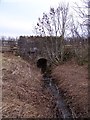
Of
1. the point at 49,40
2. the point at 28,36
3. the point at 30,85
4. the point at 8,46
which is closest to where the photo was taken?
the point at 30,85

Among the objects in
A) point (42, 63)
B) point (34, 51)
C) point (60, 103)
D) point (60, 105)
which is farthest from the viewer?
point (42, 63)

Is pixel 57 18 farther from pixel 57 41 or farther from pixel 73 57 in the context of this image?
pixel 73 57

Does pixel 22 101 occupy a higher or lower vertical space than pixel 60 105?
higher

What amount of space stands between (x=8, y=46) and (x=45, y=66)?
766 centimetres

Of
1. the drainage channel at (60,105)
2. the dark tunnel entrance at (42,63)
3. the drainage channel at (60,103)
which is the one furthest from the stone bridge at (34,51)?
the drainage channel at (60,105)

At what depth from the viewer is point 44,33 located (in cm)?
3161

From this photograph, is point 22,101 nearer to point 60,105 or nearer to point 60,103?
point 60,105

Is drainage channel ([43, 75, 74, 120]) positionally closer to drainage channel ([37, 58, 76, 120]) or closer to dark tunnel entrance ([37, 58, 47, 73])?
drainage channel ([37, 58, 76, 120])

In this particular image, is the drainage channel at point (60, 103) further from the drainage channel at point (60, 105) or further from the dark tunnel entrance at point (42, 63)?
the dark tunnel entrance at point (42, 63)

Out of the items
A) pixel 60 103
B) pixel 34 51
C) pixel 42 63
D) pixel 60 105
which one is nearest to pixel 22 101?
pixel 60 105

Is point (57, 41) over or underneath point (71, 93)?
over

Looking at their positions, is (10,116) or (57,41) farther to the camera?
(57,41)

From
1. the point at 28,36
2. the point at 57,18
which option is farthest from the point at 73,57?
the point at 28,36

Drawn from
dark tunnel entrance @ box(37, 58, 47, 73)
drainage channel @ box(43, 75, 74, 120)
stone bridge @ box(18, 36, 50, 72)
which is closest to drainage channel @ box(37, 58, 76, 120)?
drainage channel @ box(43, 75, 74, 120)
